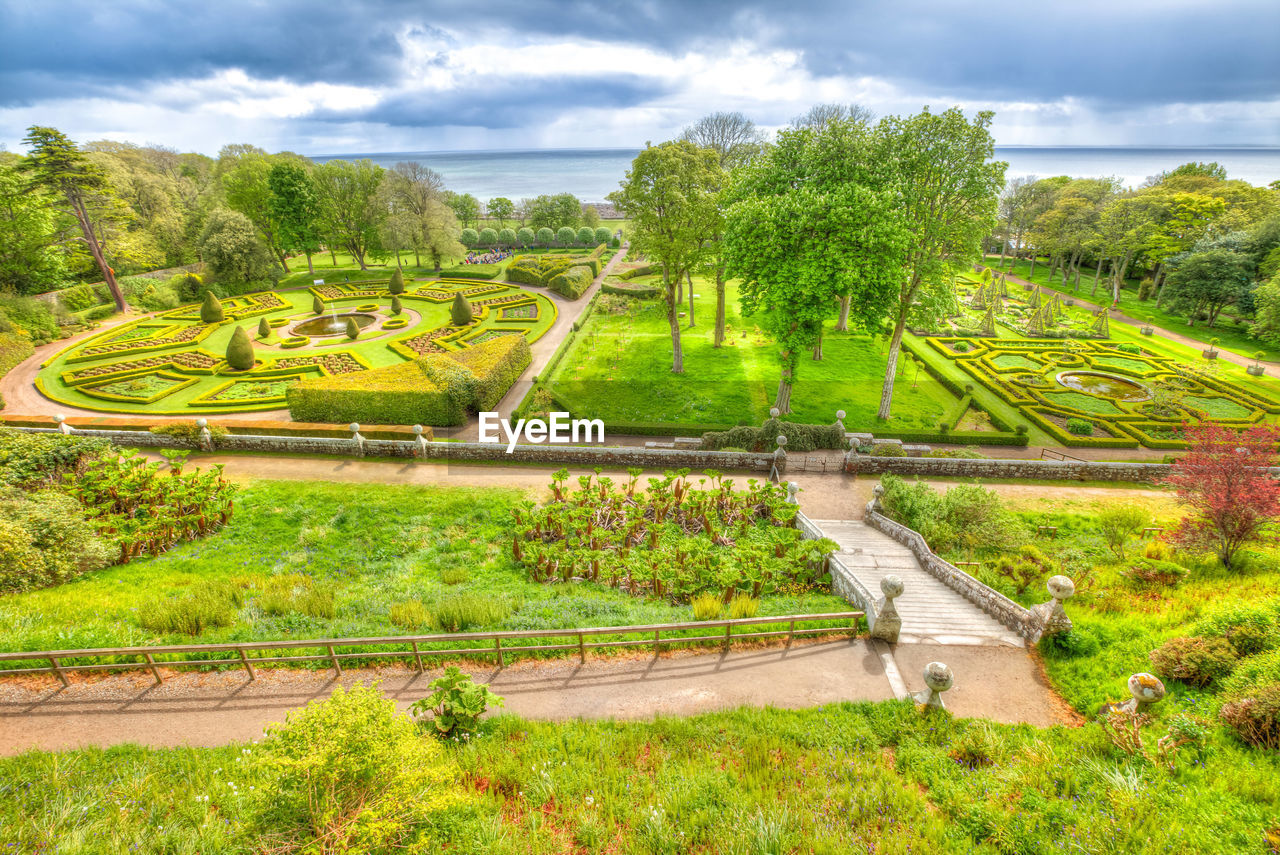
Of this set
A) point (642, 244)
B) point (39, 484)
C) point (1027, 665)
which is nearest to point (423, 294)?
point (642, 244)

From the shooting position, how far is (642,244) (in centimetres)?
2892

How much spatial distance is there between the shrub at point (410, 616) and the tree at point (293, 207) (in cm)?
5234

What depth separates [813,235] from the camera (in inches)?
813

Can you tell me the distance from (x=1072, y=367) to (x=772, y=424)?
23415 mm

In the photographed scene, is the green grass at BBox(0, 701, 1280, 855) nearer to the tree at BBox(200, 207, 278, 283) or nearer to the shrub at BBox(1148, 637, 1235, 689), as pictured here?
the shrub at BBox(1148, 637, 1235, 689)

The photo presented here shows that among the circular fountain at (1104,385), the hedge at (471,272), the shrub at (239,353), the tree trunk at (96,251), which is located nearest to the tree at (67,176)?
the tree trunk at (96,251)

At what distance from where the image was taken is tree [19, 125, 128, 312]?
34.4 meters

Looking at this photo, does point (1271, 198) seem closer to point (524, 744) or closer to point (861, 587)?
point (861, 587)

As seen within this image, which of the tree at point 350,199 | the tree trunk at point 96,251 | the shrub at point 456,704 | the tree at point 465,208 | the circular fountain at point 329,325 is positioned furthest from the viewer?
the tree at point 465,208

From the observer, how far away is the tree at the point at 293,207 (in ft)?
163

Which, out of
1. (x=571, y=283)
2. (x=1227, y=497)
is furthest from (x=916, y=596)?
(x=571, y=283)

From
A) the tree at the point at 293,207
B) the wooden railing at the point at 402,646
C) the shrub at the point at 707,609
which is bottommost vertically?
the shrub at the point at 707,609

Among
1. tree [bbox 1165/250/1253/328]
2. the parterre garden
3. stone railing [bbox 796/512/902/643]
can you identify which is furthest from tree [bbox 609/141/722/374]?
tree [bbox 1165/250/1253/328]

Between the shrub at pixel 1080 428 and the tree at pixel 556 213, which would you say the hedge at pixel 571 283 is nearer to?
the tree at pixel 556 213
